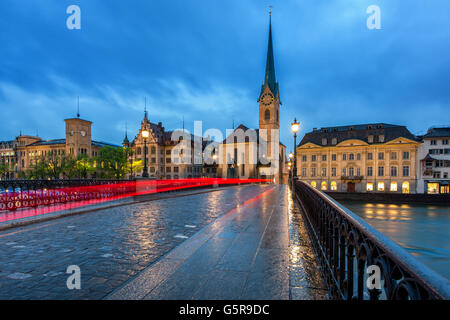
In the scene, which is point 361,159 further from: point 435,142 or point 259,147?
point 259,147

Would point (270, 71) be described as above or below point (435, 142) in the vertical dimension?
above

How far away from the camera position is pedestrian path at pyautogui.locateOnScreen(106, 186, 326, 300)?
3.04 m

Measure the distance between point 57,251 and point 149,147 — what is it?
66022 mm

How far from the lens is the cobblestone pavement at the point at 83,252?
3365mm

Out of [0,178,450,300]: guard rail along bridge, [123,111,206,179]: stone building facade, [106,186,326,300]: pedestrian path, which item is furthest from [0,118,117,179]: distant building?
[0,178,450,300]: guard rail along bridge

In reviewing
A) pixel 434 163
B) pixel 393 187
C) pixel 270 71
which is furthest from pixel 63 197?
pixel 434 163

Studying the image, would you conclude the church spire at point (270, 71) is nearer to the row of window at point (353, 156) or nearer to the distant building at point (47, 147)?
the row of window at point (353, 156)

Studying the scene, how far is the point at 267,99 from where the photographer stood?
64.2 meters

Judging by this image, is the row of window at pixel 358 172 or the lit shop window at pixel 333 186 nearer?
the row of window at pixel 358 172

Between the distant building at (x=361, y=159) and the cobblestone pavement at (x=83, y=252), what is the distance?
45.9m

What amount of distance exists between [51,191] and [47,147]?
3457 inches

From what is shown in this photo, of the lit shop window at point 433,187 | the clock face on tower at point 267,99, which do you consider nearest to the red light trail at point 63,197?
the clock face on tower at point 267,99

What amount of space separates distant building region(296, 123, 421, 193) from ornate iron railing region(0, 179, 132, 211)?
41.9m
